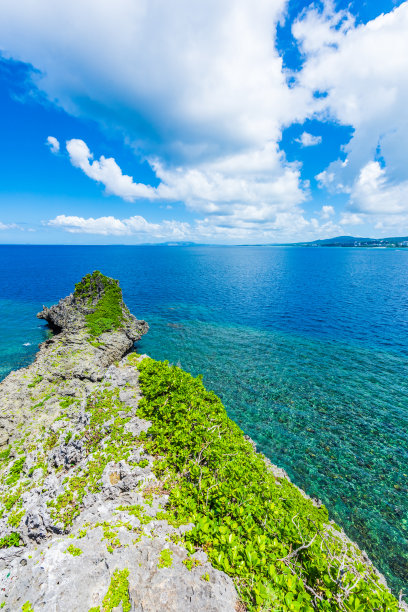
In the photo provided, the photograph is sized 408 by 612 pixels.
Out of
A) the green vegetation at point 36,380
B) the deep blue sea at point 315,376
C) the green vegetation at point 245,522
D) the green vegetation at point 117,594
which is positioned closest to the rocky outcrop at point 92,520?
the green vegetation at point 117,594

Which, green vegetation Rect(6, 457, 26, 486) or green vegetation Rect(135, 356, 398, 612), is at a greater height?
green vegetation Rect(135, 356, 398, 612)

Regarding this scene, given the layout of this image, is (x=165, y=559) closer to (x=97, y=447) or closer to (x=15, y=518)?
(x=97, y=447)

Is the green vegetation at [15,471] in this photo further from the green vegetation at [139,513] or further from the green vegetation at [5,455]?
the green vegetation at [139,513]

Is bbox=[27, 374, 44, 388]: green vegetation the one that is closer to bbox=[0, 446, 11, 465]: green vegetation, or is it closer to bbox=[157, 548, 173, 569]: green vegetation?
bbox=[0, 446, 11, 465]: green vegetation

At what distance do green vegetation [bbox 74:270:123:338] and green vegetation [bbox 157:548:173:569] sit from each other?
33.9 metres

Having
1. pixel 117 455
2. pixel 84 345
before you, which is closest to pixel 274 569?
pixel 117 455

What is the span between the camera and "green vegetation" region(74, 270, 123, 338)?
39.5 meters

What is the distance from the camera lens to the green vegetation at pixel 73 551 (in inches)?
300

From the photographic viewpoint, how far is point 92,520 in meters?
8.97

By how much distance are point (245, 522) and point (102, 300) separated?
135ft

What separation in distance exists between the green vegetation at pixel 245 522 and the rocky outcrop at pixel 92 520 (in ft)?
2.02

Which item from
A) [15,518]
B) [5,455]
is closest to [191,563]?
[15,518]

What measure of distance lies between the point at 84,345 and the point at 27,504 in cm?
2345

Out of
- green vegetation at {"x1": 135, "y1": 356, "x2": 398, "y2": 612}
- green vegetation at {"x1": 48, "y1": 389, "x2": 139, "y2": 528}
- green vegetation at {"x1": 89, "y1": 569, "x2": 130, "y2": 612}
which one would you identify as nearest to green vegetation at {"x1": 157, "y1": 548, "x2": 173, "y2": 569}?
green vegetation at {"x1": 135, "y1": 356, "x2": 398, "y2": 612}
